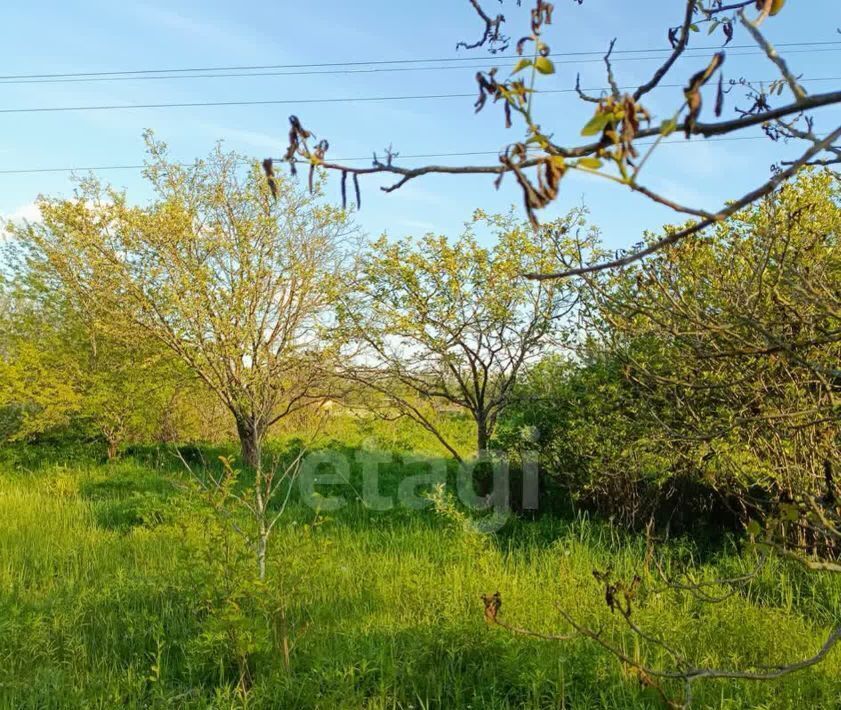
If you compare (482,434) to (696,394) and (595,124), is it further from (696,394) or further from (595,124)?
(595,124)

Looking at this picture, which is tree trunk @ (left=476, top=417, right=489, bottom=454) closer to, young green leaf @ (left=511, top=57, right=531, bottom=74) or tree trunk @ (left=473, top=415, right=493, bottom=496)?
tree trunk @ (left=473, top=415, right=493, bottom=496)

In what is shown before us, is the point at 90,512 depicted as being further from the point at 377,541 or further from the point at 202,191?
the point at 202,191

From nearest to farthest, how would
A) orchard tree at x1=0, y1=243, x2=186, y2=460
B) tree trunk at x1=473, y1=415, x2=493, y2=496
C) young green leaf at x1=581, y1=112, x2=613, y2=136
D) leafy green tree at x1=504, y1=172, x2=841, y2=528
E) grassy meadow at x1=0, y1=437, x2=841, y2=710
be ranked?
young green leaf at x1=581, y1=112, x2=613, y2=136 → grassy meadow at x1=0, y1=437, x2=841, y2=710 → leafy green tree at x1=504, y1=172, x2=841, y2=528 → tree trunk at x1=473, y1=415, x2=493, y2=496 → orchard tree at x1=0, y1=243, x2=186, y2=460

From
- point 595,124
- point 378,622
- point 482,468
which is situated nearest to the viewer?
point 595,124

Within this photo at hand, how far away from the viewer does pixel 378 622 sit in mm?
4527

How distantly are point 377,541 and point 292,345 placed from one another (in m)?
4.99

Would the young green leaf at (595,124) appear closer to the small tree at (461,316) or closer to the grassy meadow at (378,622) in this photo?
the grassy meadow at (378,622)

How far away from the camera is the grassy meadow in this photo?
143 inches

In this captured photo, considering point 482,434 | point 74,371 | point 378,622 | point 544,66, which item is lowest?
point 378,622

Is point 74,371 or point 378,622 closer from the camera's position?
point 378,622

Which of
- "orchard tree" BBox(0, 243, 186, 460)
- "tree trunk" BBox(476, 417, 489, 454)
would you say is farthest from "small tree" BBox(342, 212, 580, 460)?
"orchard tree" BBox(0, 243, 186, 460)

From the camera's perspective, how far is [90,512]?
327 inches

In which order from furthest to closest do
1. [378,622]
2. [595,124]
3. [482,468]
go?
[482,468]
[378,622]
[595,124]

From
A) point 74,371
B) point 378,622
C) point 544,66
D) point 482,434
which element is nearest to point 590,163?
point 544,66
